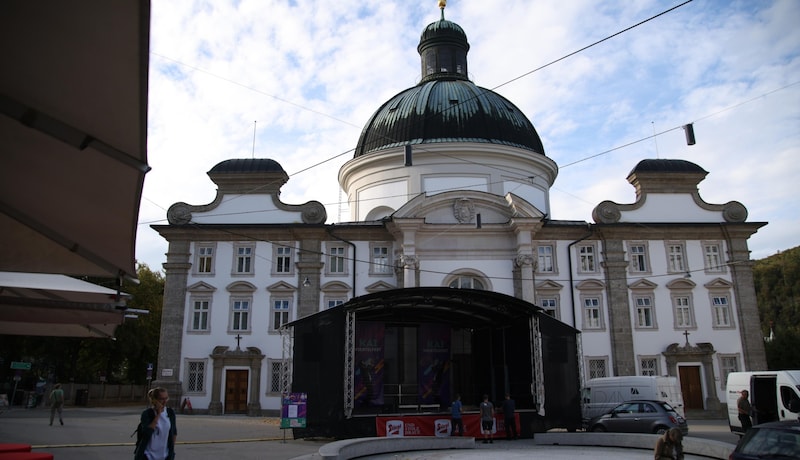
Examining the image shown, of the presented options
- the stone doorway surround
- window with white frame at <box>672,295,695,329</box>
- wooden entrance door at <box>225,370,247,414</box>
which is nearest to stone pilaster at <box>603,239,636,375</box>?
window with white frame at <box>672,295,695,329</box>

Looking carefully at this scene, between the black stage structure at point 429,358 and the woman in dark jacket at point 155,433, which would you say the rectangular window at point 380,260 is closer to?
the black stage structure at point 429,358

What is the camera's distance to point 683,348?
3344cm

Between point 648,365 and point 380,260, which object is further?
point 380,260

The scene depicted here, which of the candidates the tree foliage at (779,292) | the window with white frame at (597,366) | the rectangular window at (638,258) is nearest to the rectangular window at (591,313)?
A: the window with white frame at (597,366)

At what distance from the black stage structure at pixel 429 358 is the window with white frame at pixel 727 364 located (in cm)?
1387

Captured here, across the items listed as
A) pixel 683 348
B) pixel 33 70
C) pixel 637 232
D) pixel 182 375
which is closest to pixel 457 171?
pixel 637 232

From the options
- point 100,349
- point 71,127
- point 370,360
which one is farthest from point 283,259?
point 71,127

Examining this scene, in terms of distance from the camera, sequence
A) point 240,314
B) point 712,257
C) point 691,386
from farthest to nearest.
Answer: point 712,257 < point 240,314 < point 691,386

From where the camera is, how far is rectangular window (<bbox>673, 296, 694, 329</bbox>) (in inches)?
1347

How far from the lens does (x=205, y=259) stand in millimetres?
34938

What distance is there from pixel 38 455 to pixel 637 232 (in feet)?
109

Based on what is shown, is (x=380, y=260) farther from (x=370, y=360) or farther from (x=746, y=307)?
(x=746, y=307)

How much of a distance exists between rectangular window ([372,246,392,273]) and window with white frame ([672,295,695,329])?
1577 cm

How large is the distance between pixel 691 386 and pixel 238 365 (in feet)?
78.3
